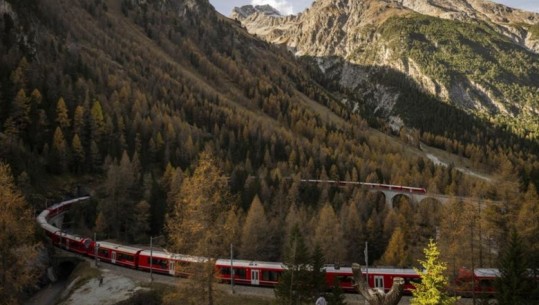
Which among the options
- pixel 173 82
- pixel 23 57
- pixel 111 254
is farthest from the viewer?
pixel 173 82

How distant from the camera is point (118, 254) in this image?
62781mm

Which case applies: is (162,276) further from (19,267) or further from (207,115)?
(207,115)

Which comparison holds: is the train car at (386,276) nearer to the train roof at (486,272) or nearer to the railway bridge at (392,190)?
the train roof at (486,272)

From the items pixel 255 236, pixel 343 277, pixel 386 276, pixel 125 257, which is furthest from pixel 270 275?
pixel 125 257

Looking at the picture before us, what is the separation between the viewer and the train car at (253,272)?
5397cm

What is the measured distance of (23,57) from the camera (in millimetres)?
133625

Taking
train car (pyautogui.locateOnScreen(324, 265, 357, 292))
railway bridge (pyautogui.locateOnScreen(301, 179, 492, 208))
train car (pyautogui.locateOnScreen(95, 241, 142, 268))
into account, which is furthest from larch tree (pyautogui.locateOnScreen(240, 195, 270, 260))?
railway bridge (pyautogui.locateOnScreen(301, 179, 492, 208))

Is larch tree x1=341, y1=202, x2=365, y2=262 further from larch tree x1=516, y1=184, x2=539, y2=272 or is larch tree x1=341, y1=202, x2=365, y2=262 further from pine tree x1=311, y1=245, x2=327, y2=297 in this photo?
pine tree x1=311, y1=245, x2=327, y2=297

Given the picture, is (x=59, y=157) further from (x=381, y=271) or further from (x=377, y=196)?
(x=377, y=196)

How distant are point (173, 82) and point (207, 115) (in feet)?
117

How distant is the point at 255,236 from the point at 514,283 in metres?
41.0

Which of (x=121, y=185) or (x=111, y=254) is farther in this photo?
(x=121, y=185)

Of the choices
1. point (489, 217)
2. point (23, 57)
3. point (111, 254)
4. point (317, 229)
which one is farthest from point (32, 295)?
point (23, 57)

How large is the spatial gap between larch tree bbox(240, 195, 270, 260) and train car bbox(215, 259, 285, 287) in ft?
50.5
